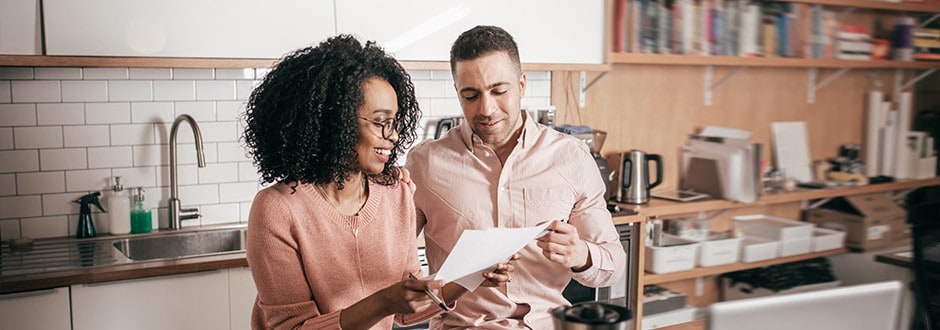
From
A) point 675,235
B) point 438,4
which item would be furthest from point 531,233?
point 675,235

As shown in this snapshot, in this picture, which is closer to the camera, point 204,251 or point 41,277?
point 41,277

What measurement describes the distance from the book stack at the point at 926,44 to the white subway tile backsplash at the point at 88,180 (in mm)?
4655

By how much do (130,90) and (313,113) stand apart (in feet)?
5.61

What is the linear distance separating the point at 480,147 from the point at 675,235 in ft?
7.12

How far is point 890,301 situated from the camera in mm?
1312

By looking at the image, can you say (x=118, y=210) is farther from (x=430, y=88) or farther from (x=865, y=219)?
(x=865, y=219)

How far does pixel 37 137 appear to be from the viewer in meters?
2.88

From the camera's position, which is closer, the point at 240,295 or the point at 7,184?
the point at 240,295

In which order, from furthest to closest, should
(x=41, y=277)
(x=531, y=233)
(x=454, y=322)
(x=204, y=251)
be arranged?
1. (x=204, y=251)
2. (x=41, y=277)
3. (x=454, y=322)
4. (x=531, y=233)

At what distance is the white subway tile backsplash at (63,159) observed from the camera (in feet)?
9.52

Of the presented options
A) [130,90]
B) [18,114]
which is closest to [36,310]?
[18,114]

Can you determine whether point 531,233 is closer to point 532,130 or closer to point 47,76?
point 532,130

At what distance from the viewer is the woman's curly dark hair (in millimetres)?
1586

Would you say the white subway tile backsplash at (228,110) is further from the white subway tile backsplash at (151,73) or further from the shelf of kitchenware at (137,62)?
the shelf of kitchenware at (137,62)
